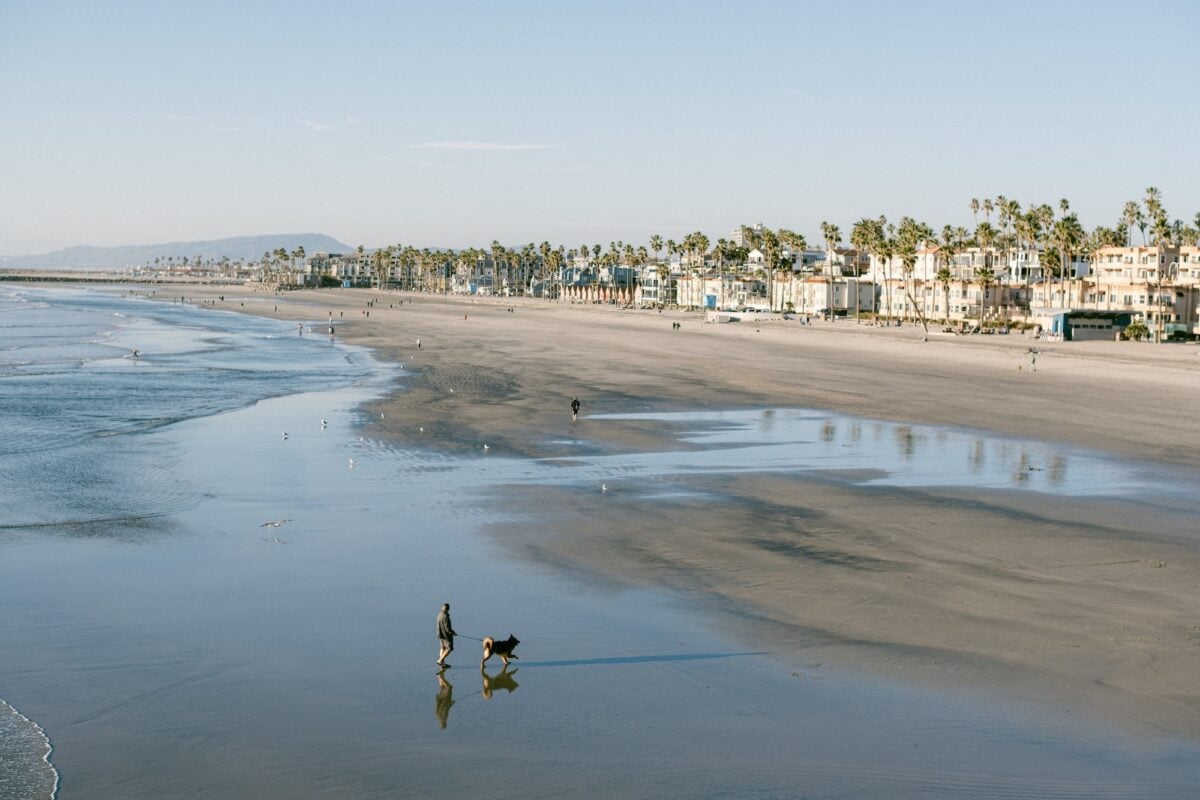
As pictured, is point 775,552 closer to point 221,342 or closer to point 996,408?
point 996,408

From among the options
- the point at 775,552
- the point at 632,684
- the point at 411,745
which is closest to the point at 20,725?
the point at 411,745

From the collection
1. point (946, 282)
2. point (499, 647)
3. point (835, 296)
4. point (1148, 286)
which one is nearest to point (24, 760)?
point (499, 647)

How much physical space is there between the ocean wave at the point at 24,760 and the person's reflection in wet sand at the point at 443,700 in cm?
407

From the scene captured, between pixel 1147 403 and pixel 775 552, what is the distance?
111 ft

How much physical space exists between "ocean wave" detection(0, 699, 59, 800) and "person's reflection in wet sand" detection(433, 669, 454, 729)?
13.4ft

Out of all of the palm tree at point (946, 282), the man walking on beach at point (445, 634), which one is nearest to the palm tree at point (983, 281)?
the palm tree at point (946, 282)

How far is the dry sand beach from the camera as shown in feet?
48.4

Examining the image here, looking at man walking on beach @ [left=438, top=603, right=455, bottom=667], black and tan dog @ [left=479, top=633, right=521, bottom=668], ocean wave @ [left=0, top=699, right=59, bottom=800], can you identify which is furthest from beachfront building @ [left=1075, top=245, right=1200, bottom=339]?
ocean wave @ [left=0, top=699, right=59, bottom=800]

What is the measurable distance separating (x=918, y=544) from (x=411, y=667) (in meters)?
11.3

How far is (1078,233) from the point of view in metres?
115

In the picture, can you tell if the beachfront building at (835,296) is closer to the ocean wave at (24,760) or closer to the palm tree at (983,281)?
the palm tree at (983,281)

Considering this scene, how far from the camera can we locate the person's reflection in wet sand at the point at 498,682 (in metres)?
13.8

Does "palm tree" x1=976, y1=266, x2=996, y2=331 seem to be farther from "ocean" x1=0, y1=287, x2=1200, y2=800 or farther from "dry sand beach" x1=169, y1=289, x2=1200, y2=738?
"ocean" x1=0, y1=287, x2=1200, y2=800

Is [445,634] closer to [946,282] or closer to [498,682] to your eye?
[498,682]
